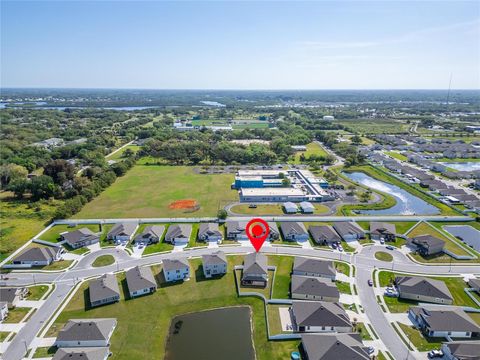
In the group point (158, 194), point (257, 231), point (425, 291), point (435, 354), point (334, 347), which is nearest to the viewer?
point (334, 347)

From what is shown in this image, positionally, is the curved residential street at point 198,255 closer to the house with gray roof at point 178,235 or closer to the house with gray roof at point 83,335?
the house with gray roof at point 178,235

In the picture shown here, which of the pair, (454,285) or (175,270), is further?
(175,270)

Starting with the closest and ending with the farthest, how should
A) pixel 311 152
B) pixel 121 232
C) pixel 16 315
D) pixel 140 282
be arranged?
pixel 16 315 < pixel 140 282 < pixel 121 232 < pixel 311 152

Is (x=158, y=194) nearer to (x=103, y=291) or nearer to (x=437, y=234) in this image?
(x=103, y=291)

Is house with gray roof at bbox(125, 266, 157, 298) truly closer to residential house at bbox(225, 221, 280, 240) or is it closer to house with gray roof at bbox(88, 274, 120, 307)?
house with gray roof at bbox(88, 274, 120, 307)

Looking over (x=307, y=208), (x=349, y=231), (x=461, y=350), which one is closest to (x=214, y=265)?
(x=349, y=231)

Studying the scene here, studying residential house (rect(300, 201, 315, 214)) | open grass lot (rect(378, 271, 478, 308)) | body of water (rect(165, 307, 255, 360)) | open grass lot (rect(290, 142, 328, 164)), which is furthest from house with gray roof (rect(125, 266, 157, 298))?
open grass lot (rect(290, 142, 328, 164))
